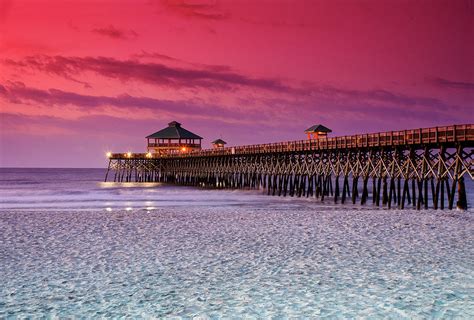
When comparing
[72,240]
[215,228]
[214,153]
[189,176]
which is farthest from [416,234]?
[189,176]

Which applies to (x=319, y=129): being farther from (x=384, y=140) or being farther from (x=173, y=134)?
(x=173, y=134)

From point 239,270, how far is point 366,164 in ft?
76.9

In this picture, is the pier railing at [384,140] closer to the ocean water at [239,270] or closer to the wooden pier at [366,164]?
the wooden pier at [366,164]

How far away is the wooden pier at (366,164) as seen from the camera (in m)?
24.7

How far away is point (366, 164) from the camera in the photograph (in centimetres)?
3253

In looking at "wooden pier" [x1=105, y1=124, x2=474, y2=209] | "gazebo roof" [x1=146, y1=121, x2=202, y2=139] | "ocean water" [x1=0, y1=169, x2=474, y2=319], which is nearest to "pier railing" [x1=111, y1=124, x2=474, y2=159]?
"wooden pier" [x1=105, y1=124, x2=474, y2=209]

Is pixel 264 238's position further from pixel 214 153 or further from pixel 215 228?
pixel 214 153

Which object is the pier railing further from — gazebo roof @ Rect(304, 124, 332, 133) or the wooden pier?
gazebo roof @ Rect(304, 124, 332, 133)

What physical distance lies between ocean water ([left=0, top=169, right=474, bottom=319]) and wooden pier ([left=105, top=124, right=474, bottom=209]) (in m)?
7.11

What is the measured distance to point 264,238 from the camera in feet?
48.9

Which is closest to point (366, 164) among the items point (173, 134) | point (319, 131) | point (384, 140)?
point (384, 140)

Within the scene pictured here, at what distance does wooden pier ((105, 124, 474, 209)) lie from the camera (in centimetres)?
2472

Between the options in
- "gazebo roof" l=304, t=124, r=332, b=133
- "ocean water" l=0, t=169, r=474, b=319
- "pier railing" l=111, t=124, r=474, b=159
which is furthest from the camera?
"gazebo roof" l=304, t=124, r=332, b=133

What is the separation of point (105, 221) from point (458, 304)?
1412cm
